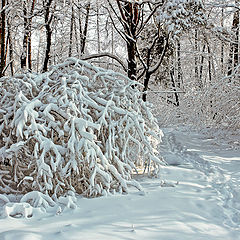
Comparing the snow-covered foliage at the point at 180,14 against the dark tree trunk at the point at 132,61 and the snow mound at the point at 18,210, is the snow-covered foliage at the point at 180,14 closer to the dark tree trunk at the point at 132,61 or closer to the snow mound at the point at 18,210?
the dark tree trunk at the point at 132,61

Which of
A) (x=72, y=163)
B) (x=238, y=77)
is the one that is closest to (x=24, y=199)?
(x=72, y=163)

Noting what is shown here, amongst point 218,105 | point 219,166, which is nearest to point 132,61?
point 218,105

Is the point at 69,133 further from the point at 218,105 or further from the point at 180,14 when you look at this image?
the point at 218,105

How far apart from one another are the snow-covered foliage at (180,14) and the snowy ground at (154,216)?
12.8ft

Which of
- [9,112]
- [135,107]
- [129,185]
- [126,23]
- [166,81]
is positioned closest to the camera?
[9,112]

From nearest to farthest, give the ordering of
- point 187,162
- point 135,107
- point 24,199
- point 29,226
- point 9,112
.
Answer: point 29,226, point 24,199, point 9,112, point 135,107, point 187,162

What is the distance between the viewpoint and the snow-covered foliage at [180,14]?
7.54m

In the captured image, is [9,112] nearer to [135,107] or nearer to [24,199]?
[24,199]

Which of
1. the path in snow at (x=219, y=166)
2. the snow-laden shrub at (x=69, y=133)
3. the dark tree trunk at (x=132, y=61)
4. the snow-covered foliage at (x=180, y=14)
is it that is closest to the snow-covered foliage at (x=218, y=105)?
the path in snow at (x=219, y=166)

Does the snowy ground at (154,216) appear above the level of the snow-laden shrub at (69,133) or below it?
below

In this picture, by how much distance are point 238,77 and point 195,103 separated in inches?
53.8

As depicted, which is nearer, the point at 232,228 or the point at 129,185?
the point at 232,228

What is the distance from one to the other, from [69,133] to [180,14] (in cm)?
481

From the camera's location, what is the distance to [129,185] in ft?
16.2
